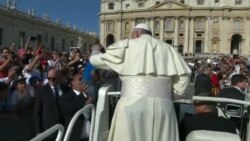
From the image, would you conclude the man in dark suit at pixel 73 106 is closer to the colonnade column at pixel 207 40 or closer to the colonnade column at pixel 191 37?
the colonnade column at pixel 207 40

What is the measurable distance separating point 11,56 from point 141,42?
185 inches

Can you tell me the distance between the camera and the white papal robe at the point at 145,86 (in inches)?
137

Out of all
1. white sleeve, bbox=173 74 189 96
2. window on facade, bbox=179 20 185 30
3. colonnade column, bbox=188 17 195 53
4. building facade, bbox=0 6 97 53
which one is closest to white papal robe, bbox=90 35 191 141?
white sleeve, bbox=173 74 189 96

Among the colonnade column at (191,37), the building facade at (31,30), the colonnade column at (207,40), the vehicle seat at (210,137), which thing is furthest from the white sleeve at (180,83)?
the colonnade column at (191,37)

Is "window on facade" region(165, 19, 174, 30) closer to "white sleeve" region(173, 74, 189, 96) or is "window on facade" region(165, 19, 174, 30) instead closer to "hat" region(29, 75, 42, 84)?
"hat" region(29, 75, 42, 84)

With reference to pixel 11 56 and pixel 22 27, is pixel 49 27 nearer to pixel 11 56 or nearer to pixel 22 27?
pixel 22 27

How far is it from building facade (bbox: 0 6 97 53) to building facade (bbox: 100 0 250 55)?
10005mm

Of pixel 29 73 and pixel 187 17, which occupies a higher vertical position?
pixel 187 17

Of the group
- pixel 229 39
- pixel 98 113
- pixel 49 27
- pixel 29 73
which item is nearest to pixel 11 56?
pixel 29 73

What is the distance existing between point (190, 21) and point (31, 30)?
109 feet

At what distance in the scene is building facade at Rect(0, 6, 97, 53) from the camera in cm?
5434

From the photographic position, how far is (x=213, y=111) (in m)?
4.26

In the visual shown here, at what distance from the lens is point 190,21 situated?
80812 millimetres

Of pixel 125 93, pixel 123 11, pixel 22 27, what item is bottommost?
pixel 125 93
